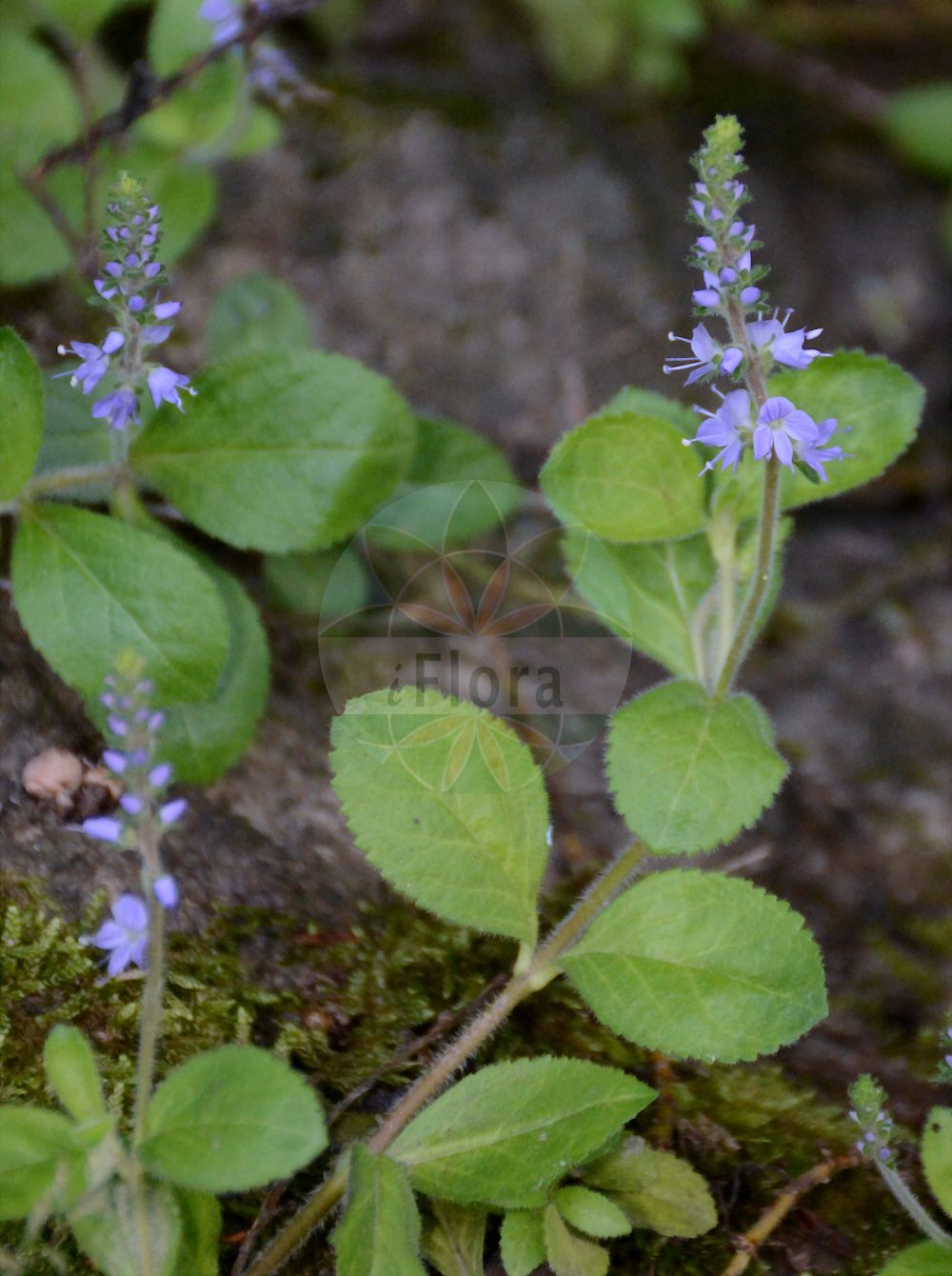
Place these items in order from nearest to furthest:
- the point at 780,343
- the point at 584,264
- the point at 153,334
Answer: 1. the point at 780,343
2. the point at 153,334
3. the point at 584,264

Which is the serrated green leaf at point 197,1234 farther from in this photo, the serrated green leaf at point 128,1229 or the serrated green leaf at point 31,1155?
the serrated green leaf at point 31,1155

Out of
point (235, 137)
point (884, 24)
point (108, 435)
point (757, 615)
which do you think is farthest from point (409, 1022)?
point (884, 24)

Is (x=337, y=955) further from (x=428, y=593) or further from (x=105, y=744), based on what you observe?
(x=428, y=593)

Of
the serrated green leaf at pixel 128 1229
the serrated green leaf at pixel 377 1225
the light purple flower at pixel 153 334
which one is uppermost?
the light purple flower at pixel 153 334

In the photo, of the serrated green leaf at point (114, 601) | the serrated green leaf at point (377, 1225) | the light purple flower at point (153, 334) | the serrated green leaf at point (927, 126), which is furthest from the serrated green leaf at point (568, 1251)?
the serrated green leaf at point (927, 126)

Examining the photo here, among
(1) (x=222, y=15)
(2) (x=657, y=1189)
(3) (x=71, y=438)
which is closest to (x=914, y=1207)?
(2) (x=657, y=1189)

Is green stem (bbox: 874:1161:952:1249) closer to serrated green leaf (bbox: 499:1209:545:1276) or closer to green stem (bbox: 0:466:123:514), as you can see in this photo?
serrated green leaf (bbox: 499:1209:545:1276)

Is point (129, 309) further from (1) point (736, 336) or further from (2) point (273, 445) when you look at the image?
(1) point (736, 336)
